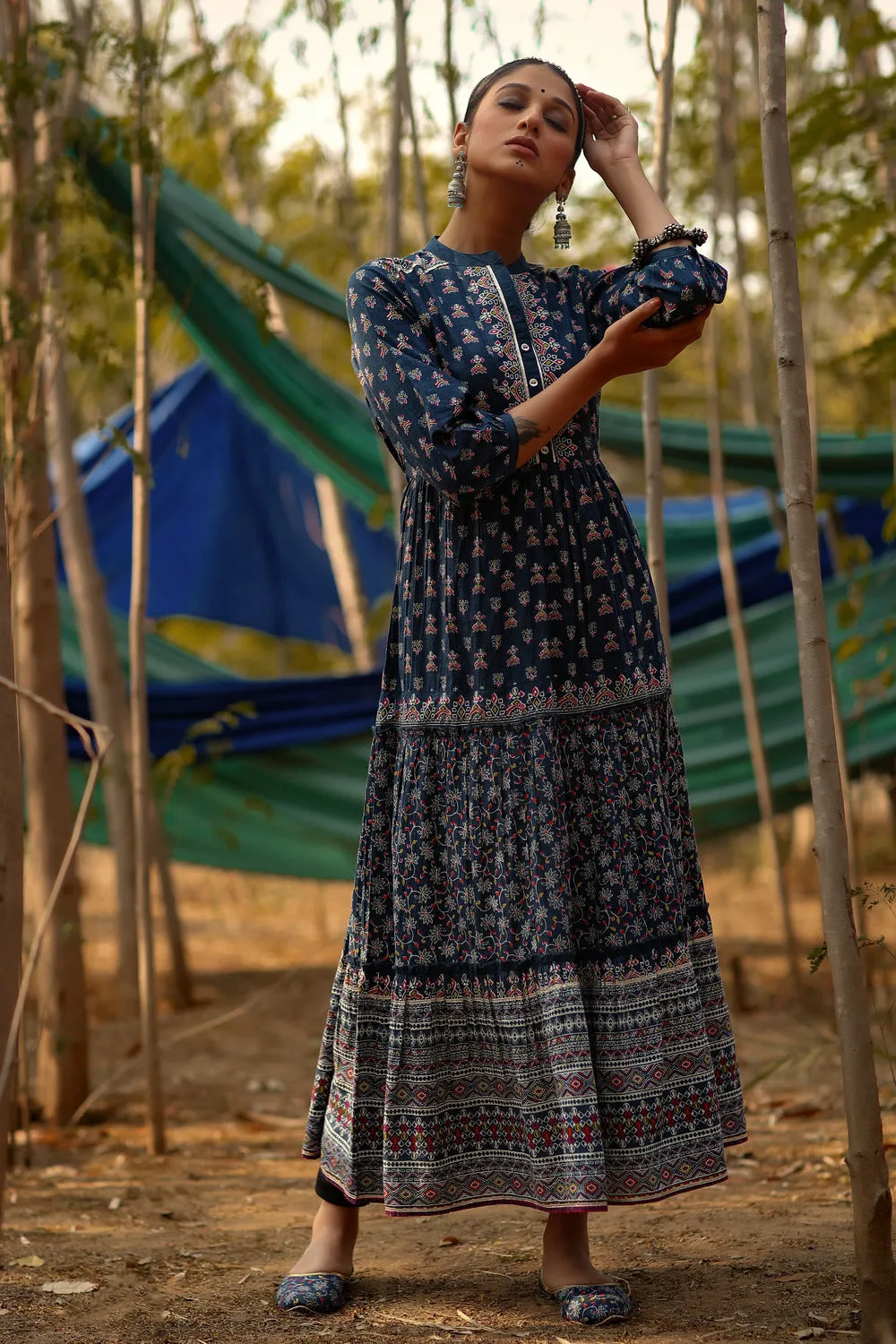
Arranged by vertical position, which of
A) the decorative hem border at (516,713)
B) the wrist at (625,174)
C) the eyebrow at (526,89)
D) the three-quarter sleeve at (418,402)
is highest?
the eyebrow at (526,89)

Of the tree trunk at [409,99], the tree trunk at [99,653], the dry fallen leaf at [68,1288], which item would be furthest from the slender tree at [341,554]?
the dry fallen leaf at [68,1288]

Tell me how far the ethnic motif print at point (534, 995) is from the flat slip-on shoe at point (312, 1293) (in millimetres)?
126

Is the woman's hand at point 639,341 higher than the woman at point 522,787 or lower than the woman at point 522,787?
higher

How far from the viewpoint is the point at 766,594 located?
13.8ft

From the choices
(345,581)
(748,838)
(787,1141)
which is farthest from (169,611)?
(748,838)

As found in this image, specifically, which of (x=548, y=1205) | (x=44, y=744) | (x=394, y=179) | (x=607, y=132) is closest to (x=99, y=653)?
(x=44, y=744)

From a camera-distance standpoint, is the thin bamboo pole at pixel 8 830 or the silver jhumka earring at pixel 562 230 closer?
the thin bamboo pole at pixel 8 830

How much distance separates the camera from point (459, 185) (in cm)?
160

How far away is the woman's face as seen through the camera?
154 cm

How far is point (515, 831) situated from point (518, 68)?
0.88 meters

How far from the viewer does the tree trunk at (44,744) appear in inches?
104

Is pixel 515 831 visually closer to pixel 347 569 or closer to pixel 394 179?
pixel 394 179

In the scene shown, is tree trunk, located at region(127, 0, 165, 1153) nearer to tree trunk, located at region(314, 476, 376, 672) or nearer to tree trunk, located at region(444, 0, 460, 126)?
tree trunk, located at region(444, 0, 460, 126)

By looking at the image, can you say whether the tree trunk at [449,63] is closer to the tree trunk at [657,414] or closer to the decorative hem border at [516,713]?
the tree trunk at [657,414]
